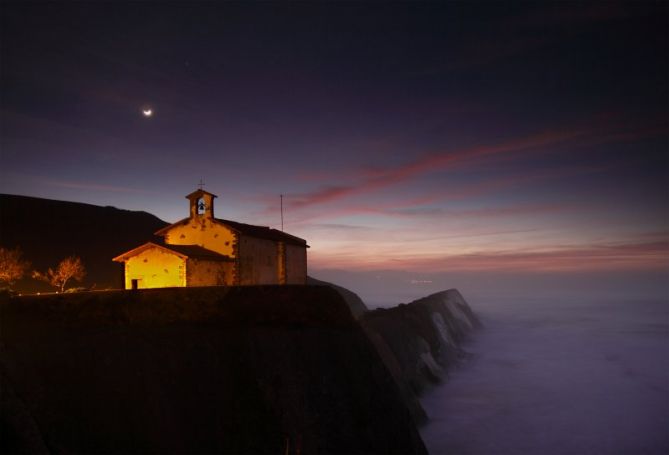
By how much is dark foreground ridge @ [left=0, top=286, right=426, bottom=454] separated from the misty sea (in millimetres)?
17129

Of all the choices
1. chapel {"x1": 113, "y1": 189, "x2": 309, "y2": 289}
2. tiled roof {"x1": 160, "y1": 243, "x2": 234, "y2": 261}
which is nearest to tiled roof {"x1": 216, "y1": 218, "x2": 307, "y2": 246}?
chapel {"x1": 113, "y1": 189, "x2": 309, "y2": 289}

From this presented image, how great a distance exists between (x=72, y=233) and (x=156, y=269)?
218ft

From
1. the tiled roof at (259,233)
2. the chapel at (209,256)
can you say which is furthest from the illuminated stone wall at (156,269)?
the tiled roof at (259,233)

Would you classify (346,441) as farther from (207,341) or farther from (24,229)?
(24,229)

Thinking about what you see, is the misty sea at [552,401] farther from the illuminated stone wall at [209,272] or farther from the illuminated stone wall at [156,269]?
the illuminated stone wall at [156,269]

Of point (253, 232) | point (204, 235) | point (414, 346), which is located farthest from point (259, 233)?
point (414, 346)

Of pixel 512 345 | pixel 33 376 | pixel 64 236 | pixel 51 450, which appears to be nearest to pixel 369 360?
pixel 51 450

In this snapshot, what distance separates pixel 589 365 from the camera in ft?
197

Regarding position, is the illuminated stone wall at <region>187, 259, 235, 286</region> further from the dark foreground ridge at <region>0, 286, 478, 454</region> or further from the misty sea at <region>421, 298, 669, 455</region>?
the misty sea at <region>421, 298, 669, 455</region>

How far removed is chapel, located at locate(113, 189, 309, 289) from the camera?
28641 mm

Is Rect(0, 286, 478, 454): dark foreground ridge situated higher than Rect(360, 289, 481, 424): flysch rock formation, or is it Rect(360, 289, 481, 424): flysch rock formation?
Rect(0, 286, 478, 454): dark foreground ridge

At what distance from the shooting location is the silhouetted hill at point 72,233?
6744cm

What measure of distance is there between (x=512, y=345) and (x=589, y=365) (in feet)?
54.1

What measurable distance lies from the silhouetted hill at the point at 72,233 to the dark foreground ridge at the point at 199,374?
4639 cm
